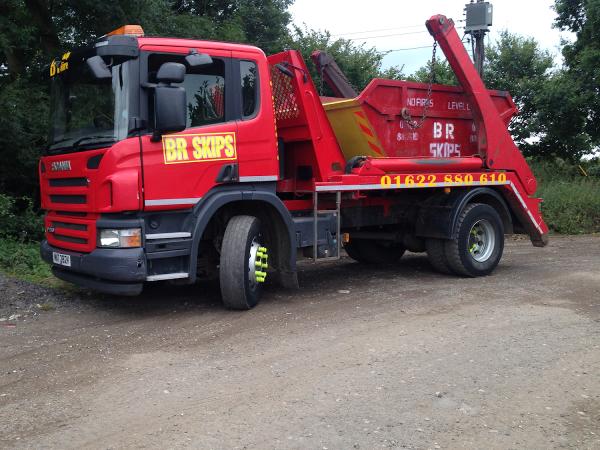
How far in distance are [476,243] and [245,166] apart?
4.03 meters

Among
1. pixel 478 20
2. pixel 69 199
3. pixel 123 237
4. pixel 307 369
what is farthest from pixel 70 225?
pixel 478 20

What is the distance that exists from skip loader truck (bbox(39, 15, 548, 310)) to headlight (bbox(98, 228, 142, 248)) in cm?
1

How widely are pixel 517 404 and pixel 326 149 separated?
3.96 m

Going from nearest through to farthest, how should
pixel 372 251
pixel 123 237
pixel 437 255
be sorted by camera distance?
pixel 123 237 < pixel 437 255 < pixel 372 251

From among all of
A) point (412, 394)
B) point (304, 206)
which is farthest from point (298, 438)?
point (304, 206)

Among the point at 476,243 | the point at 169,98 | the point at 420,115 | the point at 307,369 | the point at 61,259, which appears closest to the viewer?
the point at 307,369

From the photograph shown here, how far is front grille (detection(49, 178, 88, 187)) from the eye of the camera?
6034 millimetres

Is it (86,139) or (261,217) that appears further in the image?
(261,217)

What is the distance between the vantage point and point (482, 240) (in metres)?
8.91

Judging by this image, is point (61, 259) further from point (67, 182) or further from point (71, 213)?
point (67, 182)

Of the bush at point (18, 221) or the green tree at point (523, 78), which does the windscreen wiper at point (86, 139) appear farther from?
the green tree at point (523, 78)

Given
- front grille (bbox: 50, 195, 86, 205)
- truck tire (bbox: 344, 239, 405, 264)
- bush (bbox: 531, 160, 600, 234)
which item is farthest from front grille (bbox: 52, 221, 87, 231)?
bush (bbox: 531, 160, 600, 234)

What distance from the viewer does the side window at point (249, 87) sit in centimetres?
648

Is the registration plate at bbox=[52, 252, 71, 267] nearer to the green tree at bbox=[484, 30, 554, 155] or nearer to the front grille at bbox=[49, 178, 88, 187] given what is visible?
the front grille at bbox=[49, 178, 88, 187]
